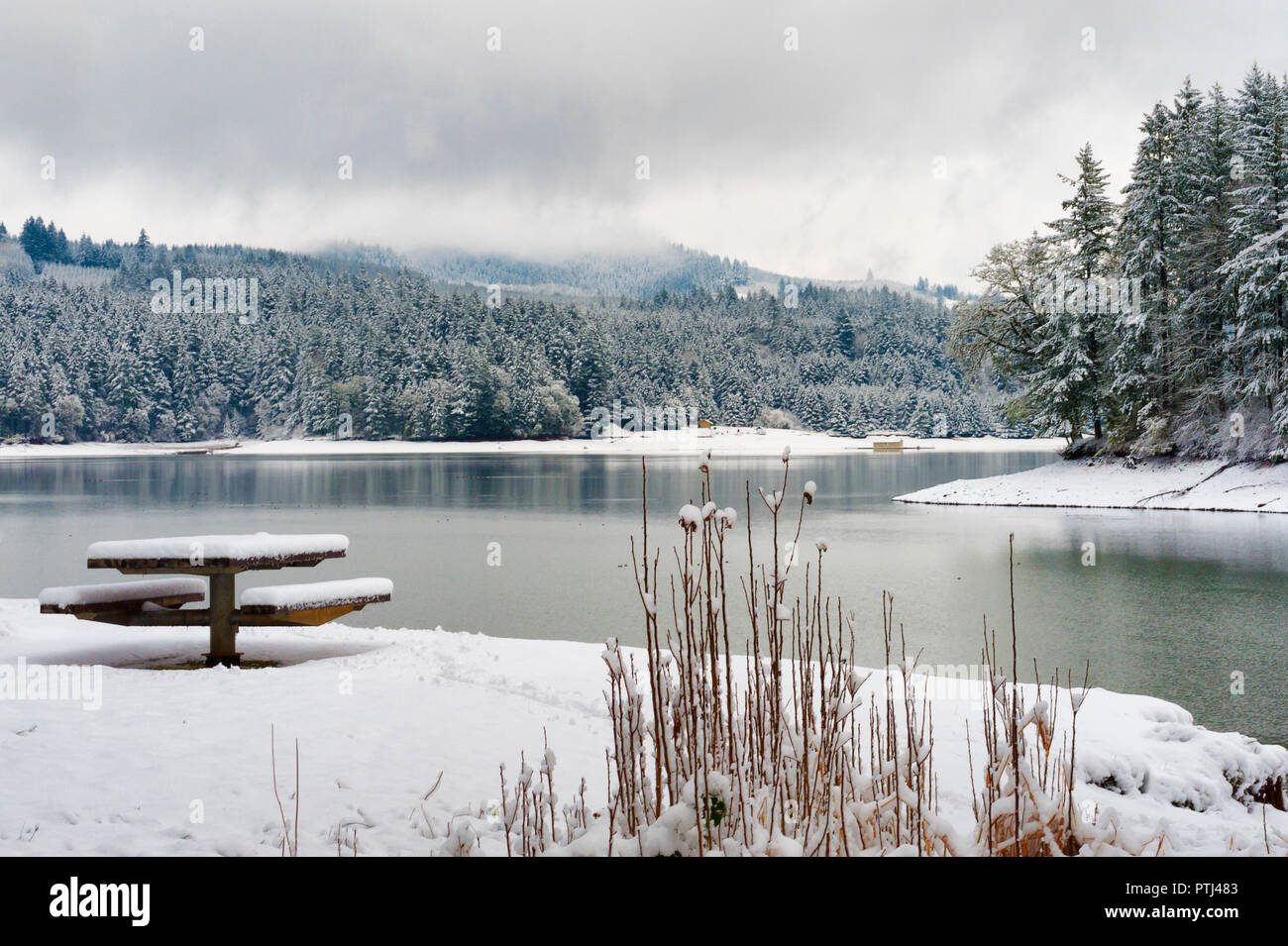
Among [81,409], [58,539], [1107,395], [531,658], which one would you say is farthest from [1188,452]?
[81,409]

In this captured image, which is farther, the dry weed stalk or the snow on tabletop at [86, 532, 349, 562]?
the snow on tabletop at [86, 532, 349, 562]

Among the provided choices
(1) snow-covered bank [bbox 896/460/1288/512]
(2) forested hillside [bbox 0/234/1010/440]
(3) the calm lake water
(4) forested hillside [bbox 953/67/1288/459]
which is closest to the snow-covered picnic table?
(3) the calm lake water

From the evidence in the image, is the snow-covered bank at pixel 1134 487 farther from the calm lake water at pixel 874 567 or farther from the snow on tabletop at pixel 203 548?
the snow on tabletop at pixel 203 548

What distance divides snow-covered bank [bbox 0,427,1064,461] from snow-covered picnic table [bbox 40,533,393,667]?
59.7 metres

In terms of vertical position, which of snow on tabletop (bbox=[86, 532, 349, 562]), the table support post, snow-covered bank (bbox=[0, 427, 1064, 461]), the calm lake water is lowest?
the calm lake water

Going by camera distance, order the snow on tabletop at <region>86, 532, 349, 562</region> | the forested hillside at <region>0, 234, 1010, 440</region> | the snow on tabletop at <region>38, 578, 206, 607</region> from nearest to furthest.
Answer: the snow on tabletop at <region>86, 532, 349, 562</region>
the snow on tabletop at <region>38, 578, 206, 607</region>
the forested hillside at <region>0, 234, 1010, 440</region>

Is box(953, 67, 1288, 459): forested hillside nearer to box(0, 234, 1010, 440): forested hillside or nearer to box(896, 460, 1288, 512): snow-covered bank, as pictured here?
box(896, 460, 1288, 512): snow-covered bank

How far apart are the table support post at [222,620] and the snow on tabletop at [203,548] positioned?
1.16 feet

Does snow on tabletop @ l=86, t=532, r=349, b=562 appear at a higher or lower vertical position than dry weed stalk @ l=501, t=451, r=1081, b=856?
higher

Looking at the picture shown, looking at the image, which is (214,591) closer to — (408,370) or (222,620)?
(222,620)

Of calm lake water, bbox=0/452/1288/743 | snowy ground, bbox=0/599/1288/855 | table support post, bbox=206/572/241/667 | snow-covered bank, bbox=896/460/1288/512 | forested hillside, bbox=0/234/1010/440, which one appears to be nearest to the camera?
snowy ground, bbox=0/599/1288/855

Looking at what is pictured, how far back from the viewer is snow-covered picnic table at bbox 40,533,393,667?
5.80 meters

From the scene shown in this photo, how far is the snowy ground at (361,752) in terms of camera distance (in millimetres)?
3004
